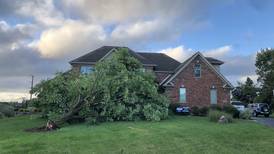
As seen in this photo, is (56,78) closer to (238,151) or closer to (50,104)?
(50,104)

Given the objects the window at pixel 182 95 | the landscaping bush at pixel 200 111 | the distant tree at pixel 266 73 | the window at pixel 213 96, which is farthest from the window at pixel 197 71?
the distant tree at pixel 266 73

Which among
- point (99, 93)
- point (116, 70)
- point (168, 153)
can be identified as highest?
point (116, 70)

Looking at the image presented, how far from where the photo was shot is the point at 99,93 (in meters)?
22.3

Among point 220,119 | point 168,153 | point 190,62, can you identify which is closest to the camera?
point 168,153

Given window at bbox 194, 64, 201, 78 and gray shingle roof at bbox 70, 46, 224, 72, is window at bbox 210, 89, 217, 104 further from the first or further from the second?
gray shingle roof at bbox 70, 46, 224, 72

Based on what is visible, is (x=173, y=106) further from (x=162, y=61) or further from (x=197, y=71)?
(x=162, y=61)

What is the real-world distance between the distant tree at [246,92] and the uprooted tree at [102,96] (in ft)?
171

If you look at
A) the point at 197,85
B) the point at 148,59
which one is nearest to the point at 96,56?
the point at 148,59

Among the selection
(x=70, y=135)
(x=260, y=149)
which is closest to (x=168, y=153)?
(x=260, y=149)

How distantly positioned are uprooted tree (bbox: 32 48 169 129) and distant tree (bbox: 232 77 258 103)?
52140 mm

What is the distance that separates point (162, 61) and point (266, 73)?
26547 millimetres

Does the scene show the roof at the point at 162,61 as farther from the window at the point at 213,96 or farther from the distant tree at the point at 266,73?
the distant tree at the point at 266,73

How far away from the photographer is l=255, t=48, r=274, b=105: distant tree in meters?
57.8

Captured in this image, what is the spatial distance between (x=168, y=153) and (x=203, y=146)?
5.46ft
